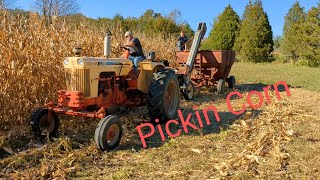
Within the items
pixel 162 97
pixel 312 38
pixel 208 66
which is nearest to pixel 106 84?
pixel 162 97

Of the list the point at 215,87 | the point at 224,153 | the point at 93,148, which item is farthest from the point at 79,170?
the point at 215,87

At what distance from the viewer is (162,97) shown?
5.94 m

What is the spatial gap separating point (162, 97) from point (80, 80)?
5.28 feet

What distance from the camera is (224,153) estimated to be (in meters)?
4.59

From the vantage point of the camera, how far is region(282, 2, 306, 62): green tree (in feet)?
100

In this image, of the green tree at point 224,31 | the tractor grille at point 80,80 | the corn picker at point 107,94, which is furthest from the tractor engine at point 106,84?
the green tree at point 224,31

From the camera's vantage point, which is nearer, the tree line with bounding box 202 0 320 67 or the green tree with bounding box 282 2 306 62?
the tree line with bounding box 202 0 320 67

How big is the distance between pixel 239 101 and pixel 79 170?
19.7 ft

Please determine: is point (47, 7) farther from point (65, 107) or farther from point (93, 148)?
point (93, 148)

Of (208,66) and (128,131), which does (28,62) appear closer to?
(128,131)

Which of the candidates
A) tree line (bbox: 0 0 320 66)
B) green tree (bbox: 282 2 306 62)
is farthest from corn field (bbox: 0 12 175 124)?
green tree (bbox: 282 2 306 62)

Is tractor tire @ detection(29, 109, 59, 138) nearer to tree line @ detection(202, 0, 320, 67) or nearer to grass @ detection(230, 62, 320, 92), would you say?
grass @ detection(230, 62, 320, 92)

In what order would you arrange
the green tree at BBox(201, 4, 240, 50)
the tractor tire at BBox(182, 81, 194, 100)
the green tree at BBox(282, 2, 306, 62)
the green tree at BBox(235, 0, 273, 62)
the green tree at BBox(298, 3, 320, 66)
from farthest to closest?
the green tree at BBox(201, 4, 240, 50), the green tree at BBox(282, 2, 306, 62), the green tree at BBox(235, 0, 273, 62), the green tree at BBox(298, 3, 320, 66), the tractor tire at BBox(182, 81, 194, 100)

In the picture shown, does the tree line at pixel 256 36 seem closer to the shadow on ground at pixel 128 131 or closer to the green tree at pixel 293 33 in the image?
the green tree at pixel 293 33
